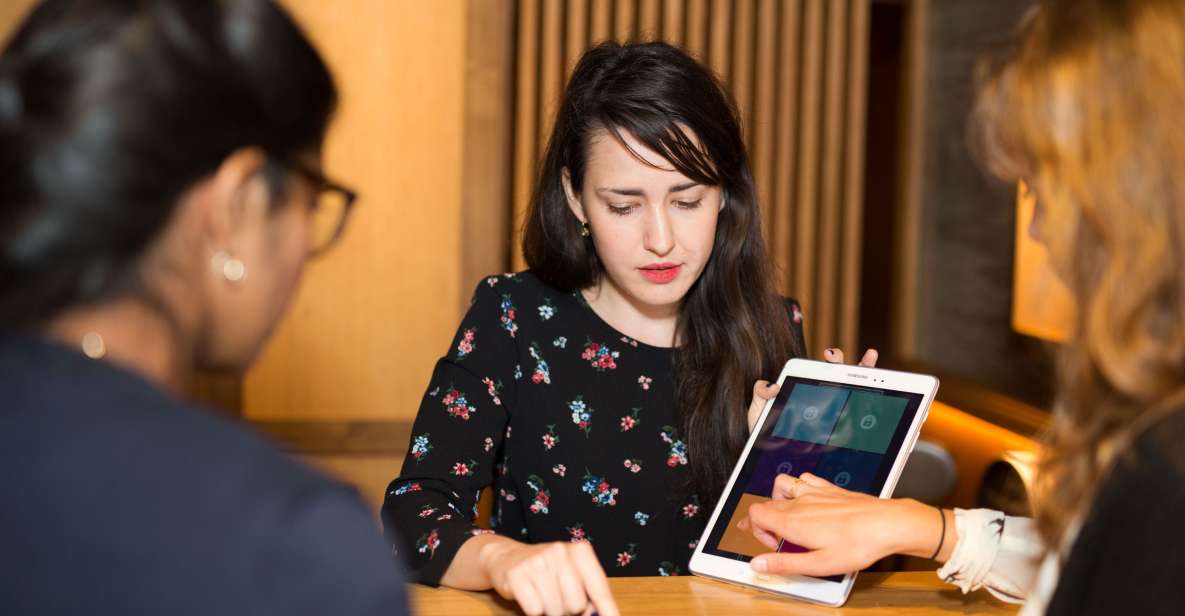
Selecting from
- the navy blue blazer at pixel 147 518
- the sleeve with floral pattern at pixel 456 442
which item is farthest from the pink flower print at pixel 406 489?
the navy blue blazer at pixel 147 518

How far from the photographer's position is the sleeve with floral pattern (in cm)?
142

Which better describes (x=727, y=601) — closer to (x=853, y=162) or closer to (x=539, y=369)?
(x=539, y=369)

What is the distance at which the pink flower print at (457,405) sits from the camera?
1708 millimetres

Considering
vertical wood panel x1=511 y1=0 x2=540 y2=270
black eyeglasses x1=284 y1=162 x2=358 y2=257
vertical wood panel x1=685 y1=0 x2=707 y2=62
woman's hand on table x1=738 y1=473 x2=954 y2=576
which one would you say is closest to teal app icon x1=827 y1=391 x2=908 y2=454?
woman's hand on table x1=738 y1=473 x2=954 y2=576

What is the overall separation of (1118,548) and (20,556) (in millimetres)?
715

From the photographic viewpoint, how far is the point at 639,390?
6.06 ft

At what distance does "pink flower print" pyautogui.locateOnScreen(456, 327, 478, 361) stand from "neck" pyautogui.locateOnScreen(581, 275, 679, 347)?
0.23m

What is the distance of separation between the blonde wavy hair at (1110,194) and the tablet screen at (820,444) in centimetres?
50

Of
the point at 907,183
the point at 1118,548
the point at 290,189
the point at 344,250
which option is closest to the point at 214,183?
the point at 290,189

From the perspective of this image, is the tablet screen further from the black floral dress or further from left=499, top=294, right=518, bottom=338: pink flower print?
left=499, top=294, right=518, bottom=338: pink flower print

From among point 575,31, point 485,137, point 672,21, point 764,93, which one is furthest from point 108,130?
point 764,93

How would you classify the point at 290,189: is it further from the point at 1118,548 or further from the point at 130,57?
the point at 1118,548

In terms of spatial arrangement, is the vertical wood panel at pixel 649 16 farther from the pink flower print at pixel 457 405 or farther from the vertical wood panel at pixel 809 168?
the pink flower print at pixel 457 405

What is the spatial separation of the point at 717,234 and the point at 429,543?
77 centimetres
